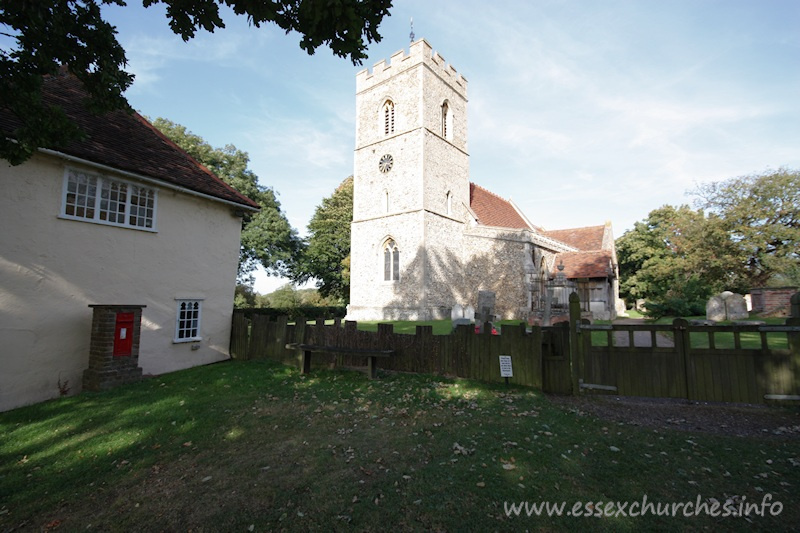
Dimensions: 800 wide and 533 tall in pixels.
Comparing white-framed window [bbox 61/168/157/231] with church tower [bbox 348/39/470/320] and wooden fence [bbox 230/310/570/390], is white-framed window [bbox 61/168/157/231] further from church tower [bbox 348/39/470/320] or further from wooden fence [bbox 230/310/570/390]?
church tower [bbox 348/39/470/320]

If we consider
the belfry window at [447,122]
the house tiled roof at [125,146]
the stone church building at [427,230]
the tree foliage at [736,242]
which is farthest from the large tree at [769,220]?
the house tiled roof at [125,146]

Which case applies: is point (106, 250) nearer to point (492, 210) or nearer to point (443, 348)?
point (443, 348)

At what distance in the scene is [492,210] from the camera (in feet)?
102

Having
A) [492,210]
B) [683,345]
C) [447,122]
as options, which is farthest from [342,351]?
[492,210]


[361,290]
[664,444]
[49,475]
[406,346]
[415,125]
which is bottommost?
[49,475]

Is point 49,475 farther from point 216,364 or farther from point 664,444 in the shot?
point 664,444

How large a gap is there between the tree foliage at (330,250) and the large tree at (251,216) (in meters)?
2.85

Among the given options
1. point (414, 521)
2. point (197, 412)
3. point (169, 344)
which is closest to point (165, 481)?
point (197, 412)

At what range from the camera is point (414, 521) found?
10.5 feet

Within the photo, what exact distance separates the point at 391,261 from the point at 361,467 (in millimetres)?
20970

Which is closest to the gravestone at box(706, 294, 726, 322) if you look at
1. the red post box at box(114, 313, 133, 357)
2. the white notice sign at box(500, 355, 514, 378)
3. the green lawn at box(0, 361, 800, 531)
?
the white notice sign at box(500, 355, 514, 378)

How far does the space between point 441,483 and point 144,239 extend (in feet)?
30.2

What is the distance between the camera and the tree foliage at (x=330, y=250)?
34406mm

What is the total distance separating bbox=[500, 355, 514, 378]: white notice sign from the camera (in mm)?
7195
